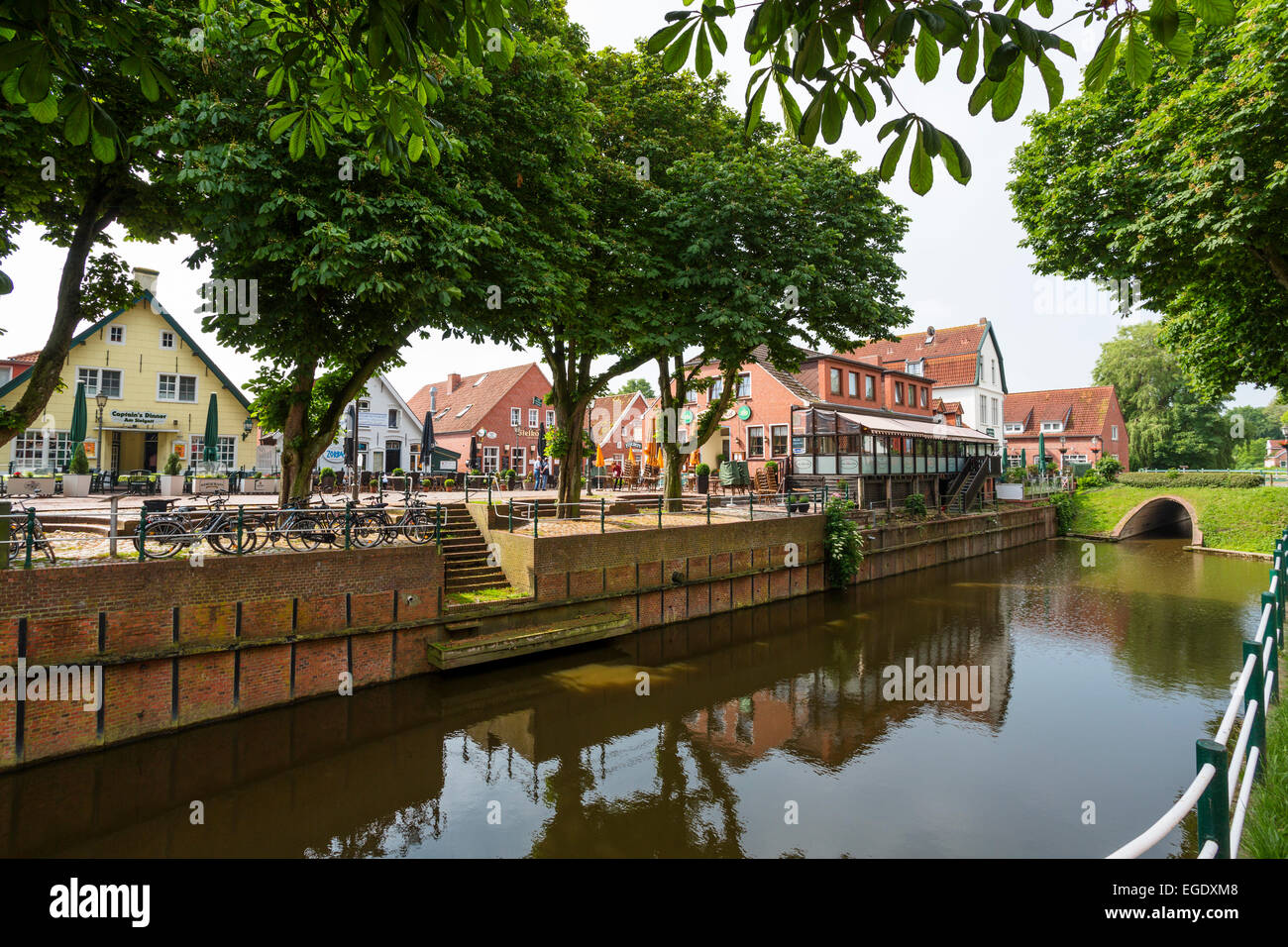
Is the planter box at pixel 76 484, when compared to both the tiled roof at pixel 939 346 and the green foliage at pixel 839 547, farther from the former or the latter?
the tiled roof at pixel 939 346

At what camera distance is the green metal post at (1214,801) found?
279 centimetres

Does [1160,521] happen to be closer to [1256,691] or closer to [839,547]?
[839,547]

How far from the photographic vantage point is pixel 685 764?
8.69m

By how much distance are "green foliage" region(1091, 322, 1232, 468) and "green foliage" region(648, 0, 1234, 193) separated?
63.6 meters

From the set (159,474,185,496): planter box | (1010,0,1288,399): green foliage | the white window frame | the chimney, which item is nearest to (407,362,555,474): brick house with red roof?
the white window frame

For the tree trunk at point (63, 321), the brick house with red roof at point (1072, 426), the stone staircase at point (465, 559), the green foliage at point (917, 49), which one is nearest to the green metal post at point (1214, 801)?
the green foliage at point (917, 49)

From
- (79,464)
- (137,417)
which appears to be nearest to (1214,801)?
(79,464)

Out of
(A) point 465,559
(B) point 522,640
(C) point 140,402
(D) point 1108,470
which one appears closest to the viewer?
(B) point 522,640

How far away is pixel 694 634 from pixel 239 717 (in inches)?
381

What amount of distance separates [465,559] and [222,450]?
755 inches

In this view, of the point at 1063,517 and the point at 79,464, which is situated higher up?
the point at 79,464

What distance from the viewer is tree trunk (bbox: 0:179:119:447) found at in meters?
9.55
